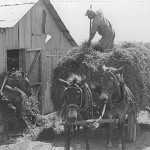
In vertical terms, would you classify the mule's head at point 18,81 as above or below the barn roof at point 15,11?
below

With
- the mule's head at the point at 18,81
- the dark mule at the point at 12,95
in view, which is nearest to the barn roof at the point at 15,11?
the mule's head at the point at 18,81

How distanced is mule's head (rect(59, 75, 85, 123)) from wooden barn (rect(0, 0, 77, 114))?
3.97 metres

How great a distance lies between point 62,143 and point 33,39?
4.46 m

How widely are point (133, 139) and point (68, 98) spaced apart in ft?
11.0

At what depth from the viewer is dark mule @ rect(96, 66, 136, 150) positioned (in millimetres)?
7449

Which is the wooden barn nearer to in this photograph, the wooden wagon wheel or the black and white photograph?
the black and white photograph

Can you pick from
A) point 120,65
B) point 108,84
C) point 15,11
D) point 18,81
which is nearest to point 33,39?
point 15,11

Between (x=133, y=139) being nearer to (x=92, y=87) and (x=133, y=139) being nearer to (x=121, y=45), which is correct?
(x=92, y=87)

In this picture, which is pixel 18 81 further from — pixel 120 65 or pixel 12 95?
pixel 120 65

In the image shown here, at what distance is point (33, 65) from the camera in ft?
40.0

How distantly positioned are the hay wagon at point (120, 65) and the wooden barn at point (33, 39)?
6.86 ft

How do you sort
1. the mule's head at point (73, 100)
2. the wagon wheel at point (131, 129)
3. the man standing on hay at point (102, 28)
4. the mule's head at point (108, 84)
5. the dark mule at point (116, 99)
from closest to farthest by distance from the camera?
1. the mule's head at point (73, 100)
2. the mule's head at point (108, 84)
3. the dark mule at point (116, 99)
4. the wagon wheel at point (131, 129)
5. the man standing on hay at point (102, 28)

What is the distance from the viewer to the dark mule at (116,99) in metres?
7.45

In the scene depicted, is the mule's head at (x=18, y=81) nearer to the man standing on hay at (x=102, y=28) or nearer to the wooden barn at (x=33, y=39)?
the wooden barn at (x=33, y=39)
